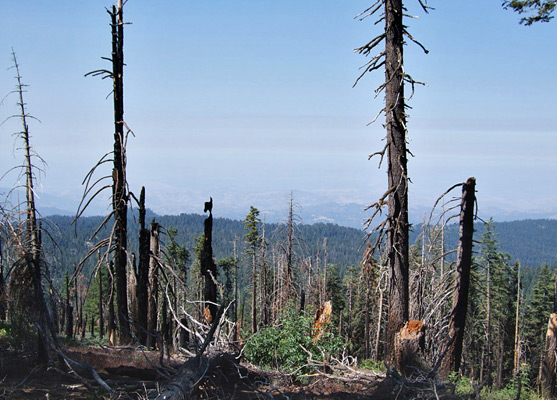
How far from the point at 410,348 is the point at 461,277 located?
129 inches

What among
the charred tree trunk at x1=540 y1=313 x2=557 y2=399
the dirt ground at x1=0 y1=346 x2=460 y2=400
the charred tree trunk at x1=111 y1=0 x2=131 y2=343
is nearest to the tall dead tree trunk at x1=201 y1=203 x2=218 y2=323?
the charred tree trunk at x1=111 y1=0 x2=131 y2=343

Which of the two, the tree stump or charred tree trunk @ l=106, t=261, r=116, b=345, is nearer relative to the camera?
the tree stump

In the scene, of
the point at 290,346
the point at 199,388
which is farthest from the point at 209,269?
the point at 199,388

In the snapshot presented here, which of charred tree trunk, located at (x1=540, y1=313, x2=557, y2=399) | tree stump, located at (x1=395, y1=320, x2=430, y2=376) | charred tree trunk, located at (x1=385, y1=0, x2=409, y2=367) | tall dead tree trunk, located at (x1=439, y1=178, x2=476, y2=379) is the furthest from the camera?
tall dead tree trunk, located at (x1=439, y1=178, x2=476, y2=379)

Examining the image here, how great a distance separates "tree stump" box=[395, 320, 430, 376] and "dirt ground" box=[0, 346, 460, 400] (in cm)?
68

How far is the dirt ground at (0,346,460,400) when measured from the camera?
6965mm

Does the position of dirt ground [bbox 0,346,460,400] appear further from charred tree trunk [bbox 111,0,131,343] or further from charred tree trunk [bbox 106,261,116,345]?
charred tree trunk [bbox 106,261,116,345]

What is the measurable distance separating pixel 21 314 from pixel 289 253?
62.5 ft

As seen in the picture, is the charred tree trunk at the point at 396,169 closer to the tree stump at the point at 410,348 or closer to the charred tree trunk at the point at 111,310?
the tree stump at the point at 410,348

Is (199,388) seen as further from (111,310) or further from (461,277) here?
(111,310)

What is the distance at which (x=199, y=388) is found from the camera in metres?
7.26

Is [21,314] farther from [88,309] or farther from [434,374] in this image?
[88,309]

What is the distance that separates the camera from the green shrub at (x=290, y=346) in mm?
10602

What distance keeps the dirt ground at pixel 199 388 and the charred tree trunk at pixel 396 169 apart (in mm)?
1677
